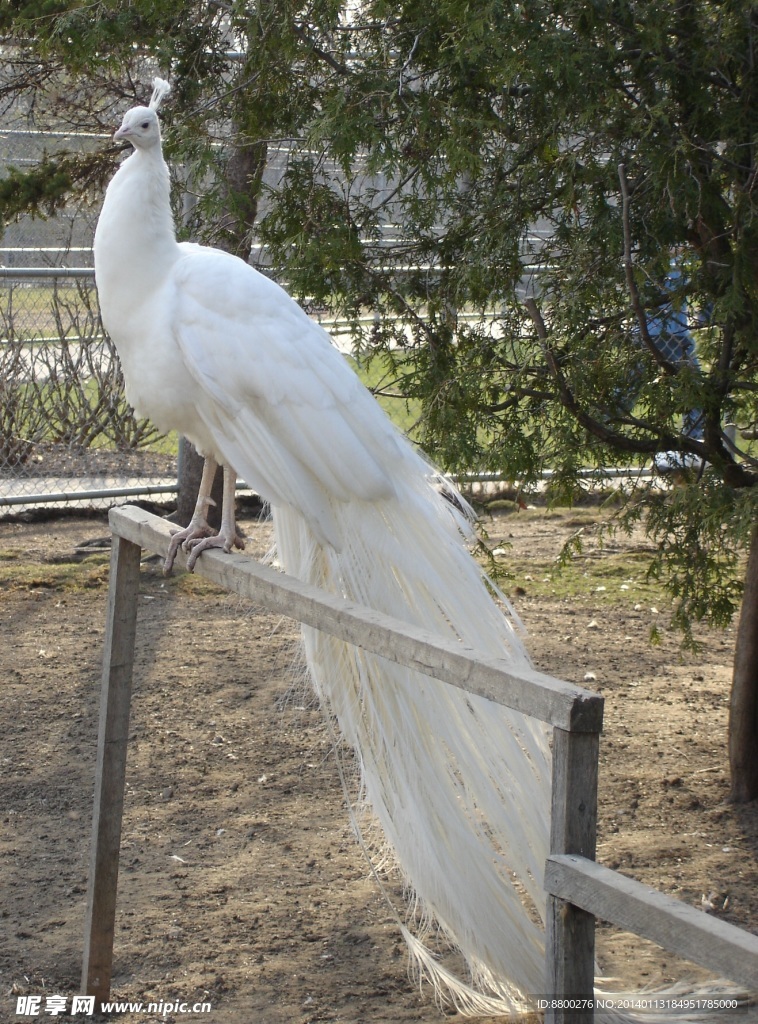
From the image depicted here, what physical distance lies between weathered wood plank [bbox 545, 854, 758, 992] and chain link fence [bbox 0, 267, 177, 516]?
652 cm

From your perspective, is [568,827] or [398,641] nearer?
[568,827]

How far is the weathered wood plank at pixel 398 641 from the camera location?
1839 mm

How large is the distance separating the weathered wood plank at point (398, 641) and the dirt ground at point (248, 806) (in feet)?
2.81

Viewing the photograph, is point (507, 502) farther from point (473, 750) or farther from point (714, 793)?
point (473, 750)

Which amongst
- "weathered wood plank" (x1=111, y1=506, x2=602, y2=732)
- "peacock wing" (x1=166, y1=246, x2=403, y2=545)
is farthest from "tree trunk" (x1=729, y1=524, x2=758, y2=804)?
"weathered wood plank" (x1=111, y1=506, x2=602, y2=732)

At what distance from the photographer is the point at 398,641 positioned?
2225 mm

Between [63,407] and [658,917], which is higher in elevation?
[63,407]

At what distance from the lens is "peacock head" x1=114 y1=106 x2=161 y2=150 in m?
3.31

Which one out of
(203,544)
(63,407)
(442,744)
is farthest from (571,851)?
(63,407)

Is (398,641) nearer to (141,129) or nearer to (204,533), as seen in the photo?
(204,533)

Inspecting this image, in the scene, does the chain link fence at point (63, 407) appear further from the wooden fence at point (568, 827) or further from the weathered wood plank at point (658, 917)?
the weathered wood plank at point (658, 917)

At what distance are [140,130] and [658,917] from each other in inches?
104

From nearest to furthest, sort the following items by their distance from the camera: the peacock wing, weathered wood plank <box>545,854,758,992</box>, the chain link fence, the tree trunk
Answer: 1. weathered wood plank <box>545,854,758,992</box>
2. the peacock wing
3. the tree trunk
4. the chain link fence

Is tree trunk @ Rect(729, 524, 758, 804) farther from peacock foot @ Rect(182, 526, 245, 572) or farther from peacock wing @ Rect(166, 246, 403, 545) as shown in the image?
peacock foot @ Rect(182, 526, 245, 572)
